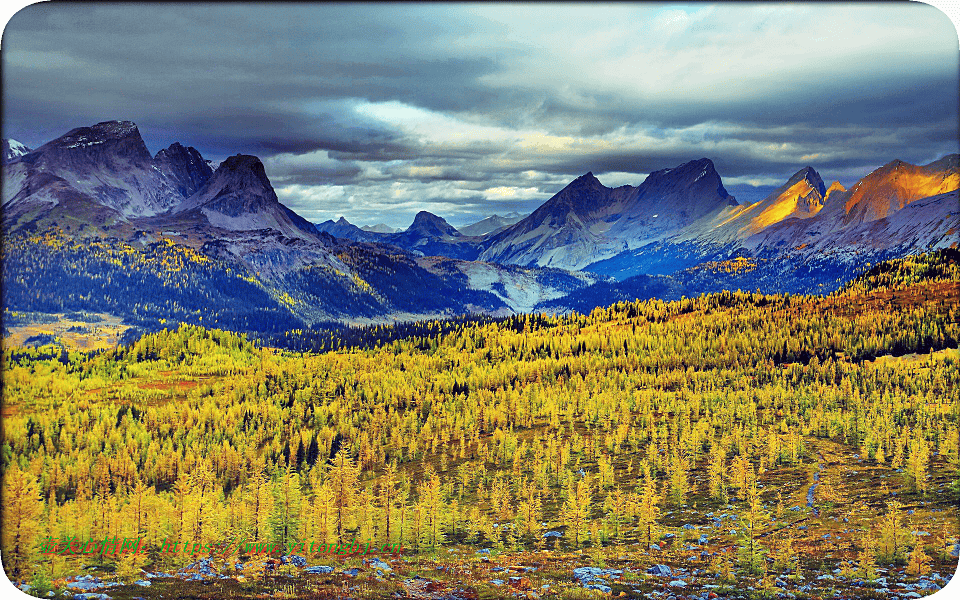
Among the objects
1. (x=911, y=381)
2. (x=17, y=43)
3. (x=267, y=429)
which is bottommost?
(x=267, y=429)

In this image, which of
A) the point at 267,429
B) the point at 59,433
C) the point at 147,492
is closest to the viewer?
the point at 147,492

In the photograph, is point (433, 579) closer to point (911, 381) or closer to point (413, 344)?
point (911, 381)

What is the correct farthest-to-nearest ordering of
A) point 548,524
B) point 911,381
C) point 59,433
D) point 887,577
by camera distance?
1. point 911,381
2. point 59,433
3. point 548,524
4. point 887,577

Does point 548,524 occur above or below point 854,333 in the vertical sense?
below

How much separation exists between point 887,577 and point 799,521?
8613 millimetres

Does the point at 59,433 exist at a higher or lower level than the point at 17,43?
lower

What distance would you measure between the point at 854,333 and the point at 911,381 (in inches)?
1210

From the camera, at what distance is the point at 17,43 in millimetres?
29719

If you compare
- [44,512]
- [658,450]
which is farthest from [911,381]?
[44,512]

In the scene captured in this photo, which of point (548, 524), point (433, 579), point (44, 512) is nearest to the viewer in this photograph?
point (433, 579)

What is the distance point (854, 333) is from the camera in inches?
3713

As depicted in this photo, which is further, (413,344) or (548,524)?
(413,344)

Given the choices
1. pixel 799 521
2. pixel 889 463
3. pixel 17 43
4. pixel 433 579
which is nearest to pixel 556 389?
pixel 889 463

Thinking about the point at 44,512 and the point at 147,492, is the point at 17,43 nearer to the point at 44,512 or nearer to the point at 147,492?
the point at 44,512
